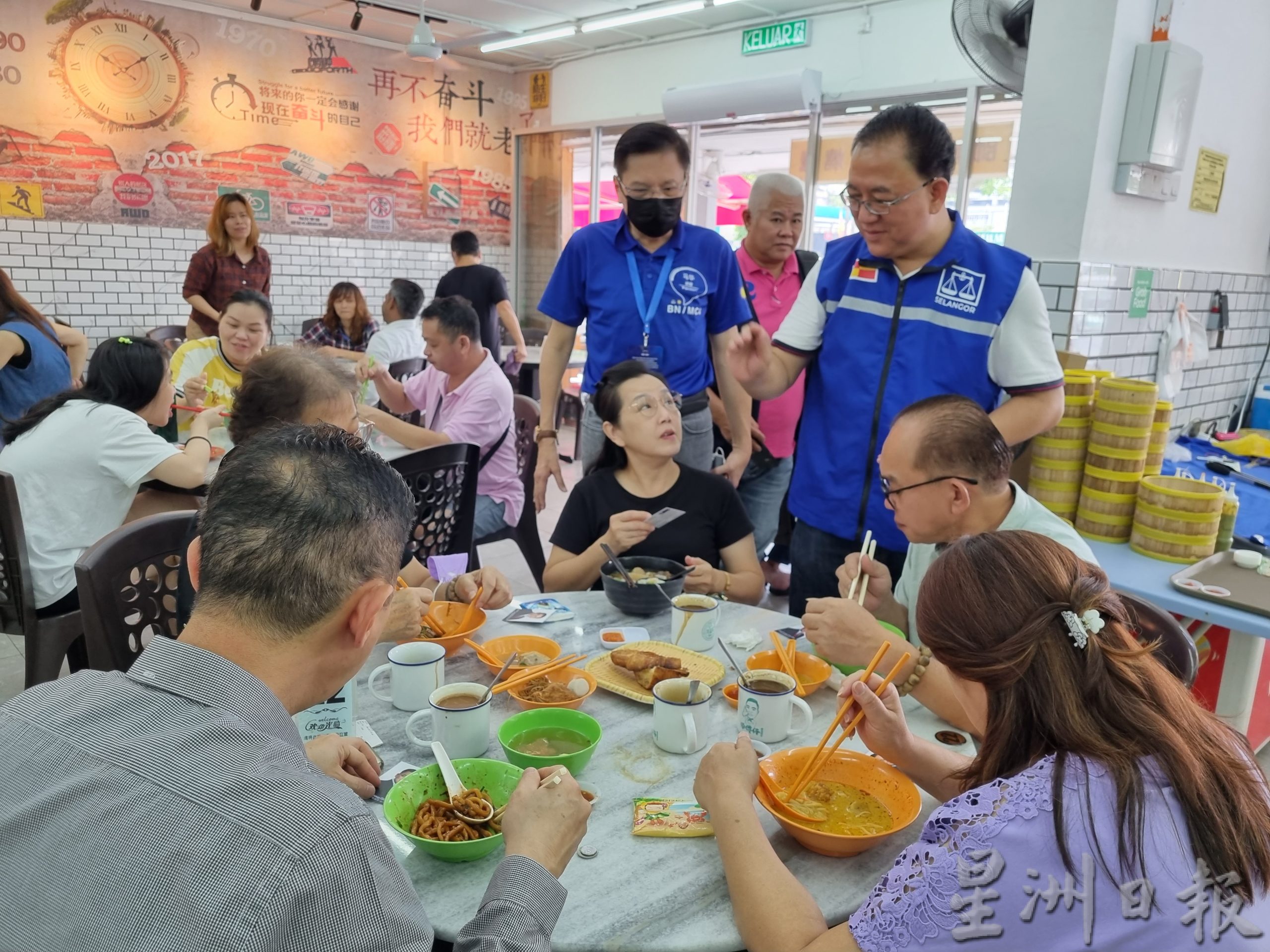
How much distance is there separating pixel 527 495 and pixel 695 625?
2.25 m

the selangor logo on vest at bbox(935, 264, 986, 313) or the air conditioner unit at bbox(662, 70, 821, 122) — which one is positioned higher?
the air conditioner unit at bbox(662, 70, 821, 122)

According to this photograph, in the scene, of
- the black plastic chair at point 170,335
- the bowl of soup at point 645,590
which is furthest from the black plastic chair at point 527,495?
the black plastic chair at point 170,335

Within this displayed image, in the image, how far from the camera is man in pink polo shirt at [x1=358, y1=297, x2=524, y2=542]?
12.3 ft

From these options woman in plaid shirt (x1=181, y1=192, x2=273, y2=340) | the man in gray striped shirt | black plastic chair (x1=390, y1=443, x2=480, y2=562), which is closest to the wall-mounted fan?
black plastic chair (x1=390, y1=443, x2=480, y2=562)

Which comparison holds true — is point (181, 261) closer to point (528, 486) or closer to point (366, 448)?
point (528, 486)

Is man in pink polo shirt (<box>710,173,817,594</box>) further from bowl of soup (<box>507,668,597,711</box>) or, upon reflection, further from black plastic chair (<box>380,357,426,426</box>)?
black plastic chair (<box>380,357,426,426</box>)

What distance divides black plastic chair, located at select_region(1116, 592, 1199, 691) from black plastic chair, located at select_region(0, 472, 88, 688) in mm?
2713

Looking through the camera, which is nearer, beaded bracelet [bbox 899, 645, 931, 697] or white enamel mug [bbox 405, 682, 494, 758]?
white enamel mug [bbox 405, 682, 494, 758]

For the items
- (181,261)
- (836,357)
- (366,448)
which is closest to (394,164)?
(181,261)

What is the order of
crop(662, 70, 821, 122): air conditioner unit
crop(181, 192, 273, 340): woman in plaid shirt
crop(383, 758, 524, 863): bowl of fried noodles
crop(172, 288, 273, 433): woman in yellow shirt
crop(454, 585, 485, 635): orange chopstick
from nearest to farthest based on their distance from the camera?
crop(383, 758, 524, 863): bowl of fried noodles < crop(454, 585, 485, 635): orange chopstick < crop(172, 288, 273, 433): woman in yellow shirt < crop(181, 192, 273, 340): woman in plaid shirt < crop(662, 70, 821, 122): air conditioner unit

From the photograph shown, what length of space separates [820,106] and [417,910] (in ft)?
24.0

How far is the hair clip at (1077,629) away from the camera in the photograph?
1021 millimetres

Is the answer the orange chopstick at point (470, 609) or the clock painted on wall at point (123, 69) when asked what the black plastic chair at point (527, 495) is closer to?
the orange chopstick at point (470, 609)

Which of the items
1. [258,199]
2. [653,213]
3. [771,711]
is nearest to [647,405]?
[653,213]
